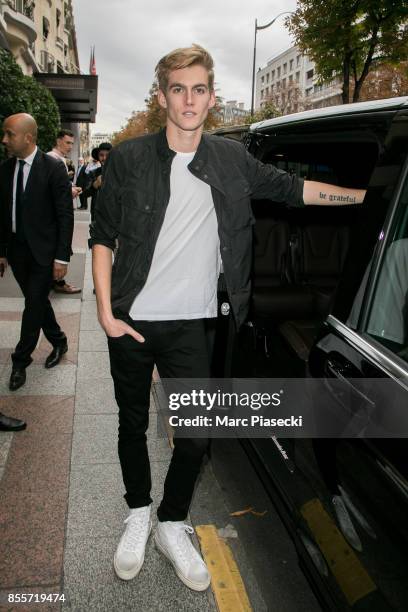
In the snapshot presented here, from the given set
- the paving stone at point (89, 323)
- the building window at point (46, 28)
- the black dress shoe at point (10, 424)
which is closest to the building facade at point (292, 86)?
the building window at point (46, 28)

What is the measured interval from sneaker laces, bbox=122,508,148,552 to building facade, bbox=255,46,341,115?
5286cm

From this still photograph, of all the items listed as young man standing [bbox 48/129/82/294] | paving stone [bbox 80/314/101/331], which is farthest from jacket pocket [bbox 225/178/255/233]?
young man standing [bbox 48/129/82/294]

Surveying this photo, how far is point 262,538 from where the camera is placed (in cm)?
250

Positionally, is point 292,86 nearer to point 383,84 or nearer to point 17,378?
point 383,84

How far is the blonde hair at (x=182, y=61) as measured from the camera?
6.02 feet

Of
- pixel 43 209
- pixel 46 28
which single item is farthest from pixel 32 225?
pixel 46 28

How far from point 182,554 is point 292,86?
58952 mm

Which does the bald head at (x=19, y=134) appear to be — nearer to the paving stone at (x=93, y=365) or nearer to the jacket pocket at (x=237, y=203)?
the paving stone at (x=93, y=365)

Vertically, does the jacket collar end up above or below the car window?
above

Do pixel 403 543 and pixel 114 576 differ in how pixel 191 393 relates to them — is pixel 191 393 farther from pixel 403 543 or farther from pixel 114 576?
pixel 403 543

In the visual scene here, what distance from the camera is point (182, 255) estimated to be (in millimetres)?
1968

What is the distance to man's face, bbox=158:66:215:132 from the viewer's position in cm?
185

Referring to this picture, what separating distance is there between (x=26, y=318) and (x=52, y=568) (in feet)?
7.22

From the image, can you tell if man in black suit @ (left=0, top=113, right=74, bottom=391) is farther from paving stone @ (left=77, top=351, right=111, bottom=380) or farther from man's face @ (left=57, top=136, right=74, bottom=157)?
man's face @ (left=57, top=136, right=74, bottom=157)
